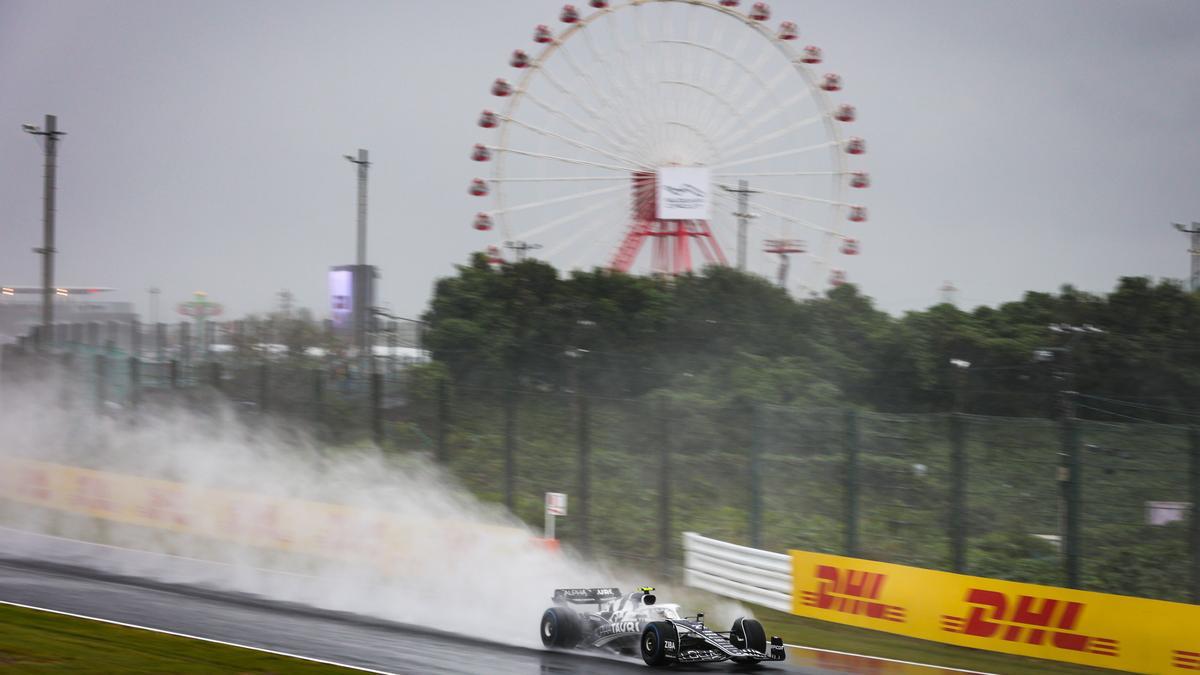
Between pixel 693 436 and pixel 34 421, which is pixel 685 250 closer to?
pixel 693 436

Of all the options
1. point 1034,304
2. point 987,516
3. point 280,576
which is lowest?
point 280,576

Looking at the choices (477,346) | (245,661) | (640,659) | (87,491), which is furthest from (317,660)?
(477,346)

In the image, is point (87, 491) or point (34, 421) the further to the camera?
point (34, 421)

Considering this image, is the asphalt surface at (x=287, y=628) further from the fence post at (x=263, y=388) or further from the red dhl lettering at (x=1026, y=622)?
the fence post at (x=263, y=388)

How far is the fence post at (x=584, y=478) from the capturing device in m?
25.1

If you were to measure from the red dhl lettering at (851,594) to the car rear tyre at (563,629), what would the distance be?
513 cm

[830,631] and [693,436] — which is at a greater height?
[693,436]

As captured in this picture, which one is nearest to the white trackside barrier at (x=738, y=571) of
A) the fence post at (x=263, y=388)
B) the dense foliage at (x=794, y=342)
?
A: the dense foliage at (x=794, y=342)

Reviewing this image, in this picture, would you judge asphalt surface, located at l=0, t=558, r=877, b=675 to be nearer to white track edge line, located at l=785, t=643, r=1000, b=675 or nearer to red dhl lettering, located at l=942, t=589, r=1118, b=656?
Answer: white track edge line, located at l=785, t=643, r=1000, b=675

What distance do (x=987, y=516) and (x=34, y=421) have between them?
28264 mm

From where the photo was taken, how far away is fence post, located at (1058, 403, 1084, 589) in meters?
17.5

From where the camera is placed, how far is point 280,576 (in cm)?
2239

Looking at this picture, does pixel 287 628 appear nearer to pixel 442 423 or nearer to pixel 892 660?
pixel 892 660

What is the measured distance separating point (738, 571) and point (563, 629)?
677 centimetres
